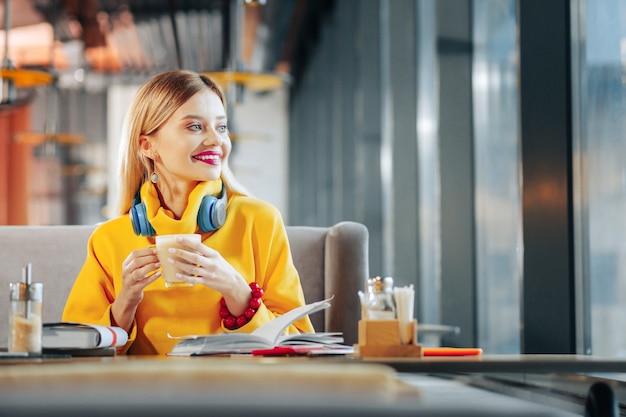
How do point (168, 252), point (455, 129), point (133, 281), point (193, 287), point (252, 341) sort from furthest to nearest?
1. point (455, 129)
2. point (193, 287)
3. point (133, 281)
4. point (168, 252)
5. point (252, 341)

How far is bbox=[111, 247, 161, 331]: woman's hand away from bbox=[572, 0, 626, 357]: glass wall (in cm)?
147

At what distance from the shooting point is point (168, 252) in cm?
196

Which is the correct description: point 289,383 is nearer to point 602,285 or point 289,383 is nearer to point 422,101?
point 602,285

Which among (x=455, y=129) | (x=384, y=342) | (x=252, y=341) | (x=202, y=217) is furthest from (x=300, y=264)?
(x=455, y=129)

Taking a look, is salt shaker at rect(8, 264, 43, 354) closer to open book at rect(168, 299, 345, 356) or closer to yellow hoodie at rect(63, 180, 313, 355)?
open book at rect(168, 299, 345, 356)

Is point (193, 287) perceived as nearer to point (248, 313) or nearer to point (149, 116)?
point (248, 313)

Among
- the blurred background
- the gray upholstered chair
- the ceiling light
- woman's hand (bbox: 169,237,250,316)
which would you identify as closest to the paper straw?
woman's hand (bbox: 169,237,250,316)

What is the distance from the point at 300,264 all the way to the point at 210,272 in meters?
0.79

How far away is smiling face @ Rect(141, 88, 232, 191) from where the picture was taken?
7.41ft

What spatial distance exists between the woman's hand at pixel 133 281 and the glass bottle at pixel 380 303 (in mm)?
493

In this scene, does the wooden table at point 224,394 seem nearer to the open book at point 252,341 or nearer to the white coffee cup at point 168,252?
the open book at point 252,341

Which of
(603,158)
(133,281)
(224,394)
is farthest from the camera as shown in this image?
(603,158)

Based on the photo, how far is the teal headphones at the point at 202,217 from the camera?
2.25 meters

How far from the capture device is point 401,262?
5.89m
